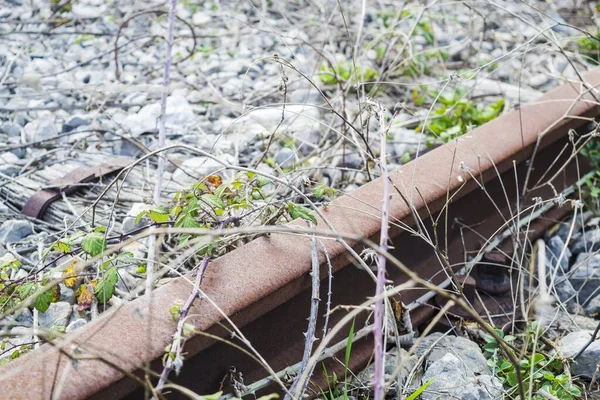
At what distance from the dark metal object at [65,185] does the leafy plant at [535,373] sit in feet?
6.40

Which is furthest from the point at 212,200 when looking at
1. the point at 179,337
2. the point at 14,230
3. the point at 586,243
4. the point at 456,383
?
the point at 586,243

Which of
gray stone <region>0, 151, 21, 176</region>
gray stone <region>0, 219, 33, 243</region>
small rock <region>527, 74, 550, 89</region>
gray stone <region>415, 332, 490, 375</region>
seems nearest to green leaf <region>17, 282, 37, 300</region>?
gray stone <region>0, 219, 33, 243</region>

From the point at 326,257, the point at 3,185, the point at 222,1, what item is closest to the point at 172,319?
the point at 326,257

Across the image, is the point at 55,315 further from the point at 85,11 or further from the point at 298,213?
the point at 85,11

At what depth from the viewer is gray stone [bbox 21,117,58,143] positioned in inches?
153

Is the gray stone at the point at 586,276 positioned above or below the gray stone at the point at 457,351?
below

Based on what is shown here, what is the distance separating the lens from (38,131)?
3904 millimetres

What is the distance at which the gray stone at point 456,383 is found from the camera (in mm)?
2260

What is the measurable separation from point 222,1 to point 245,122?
251 cm

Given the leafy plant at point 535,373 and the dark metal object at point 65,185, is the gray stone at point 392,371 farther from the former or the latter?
the dark metal object at point 65,185

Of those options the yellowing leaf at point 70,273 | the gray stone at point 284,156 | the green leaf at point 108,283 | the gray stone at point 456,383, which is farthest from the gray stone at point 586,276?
the yellowing leaf at point 70,273

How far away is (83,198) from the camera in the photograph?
336 cm

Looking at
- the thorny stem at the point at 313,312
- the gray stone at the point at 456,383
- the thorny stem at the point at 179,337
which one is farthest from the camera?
the gray stone at the point at 456,383

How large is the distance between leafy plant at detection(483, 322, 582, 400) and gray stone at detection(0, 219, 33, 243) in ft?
6.45
